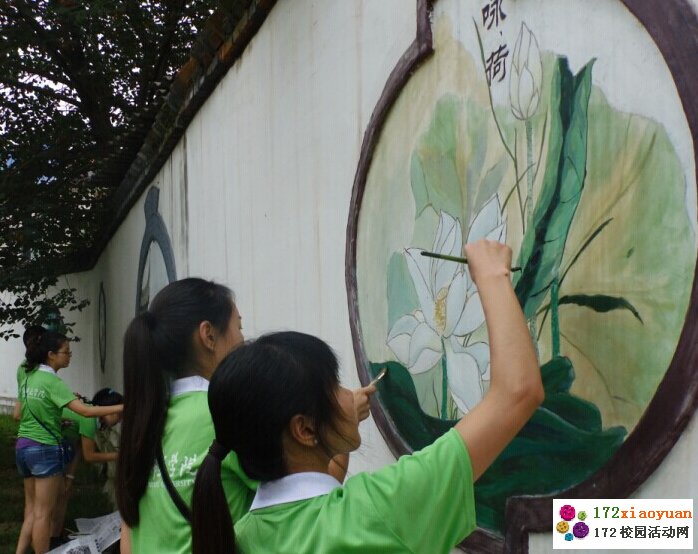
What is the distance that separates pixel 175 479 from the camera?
5.67 feet

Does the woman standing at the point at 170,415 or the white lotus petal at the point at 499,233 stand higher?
the white lotus petal at the point at 499,233

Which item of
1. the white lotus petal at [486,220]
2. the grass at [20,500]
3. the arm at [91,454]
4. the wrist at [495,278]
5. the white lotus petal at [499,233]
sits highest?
the white lotus petal at [486,220]

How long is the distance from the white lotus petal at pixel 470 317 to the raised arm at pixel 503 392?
2.26 ft

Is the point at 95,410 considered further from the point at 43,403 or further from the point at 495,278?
the point at 495,278

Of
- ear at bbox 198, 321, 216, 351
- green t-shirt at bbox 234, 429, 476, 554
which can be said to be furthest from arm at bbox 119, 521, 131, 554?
green t-shirt at bbox 234, 429, 476, 554

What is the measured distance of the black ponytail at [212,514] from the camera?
1.33 meters

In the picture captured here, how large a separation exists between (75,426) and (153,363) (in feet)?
13.5

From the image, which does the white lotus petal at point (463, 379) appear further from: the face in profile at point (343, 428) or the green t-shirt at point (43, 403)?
the green t-shirt at point (43, 403)

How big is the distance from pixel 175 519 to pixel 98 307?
8961 millimetres

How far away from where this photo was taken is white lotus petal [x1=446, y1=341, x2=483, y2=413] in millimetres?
1988

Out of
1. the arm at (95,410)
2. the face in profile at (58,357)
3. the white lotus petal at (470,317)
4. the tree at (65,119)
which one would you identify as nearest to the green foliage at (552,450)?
the white lotus petal at (470,317)

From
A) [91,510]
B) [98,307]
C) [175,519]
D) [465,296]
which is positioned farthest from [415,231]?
[98,307]

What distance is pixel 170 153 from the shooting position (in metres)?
5.88

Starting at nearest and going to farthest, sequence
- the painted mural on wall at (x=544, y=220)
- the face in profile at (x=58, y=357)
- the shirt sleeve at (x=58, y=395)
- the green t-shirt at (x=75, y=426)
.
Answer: the painted mural on wall at (x=544, y=220), the shirt sleeve at (x=58, y=395), the face in profile at (x=58, y=357), the green t-shirt at (x=75, y=426)
